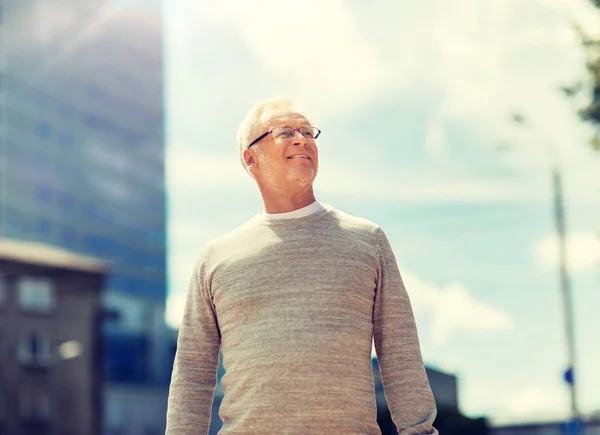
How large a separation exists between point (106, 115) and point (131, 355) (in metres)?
32.3

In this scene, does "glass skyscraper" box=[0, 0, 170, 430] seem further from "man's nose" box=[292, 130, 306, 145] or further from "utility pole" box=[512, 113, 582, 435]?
"man's nose" box=[292, 130, 306, 145]

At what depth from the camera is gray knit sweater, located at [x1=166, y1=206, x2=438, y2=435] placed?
298 cm

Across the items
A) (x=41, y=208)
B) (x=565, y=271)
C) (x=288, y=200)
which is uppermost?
(x=41, y=208)

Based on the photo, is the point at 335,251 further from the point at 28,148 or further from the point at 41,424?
the point at 28,148

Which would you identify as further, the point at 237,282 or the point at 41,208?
the point at 41,208

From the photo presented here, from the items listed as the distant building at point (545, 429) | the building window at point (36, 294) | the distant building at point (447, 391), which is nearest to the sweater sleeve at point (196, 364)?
the distant building at point (447, 391)

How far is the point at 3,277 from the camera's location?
5247 cm

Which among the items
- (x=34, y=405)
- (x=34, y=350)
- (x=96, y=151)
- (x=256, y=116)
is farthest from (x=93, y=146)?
(x=256, y=116)

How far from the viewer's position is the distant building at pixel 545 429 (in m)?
18.3

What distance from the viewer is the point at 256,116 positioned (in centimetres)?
334

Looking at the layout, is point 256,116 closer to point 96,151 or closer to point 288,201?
point 288,201

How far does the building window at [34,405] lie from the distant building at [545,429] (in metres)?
36.1

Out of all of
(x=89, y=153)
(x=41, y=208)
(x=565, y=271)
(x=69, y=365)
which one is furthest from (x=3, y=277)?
(x=89, y=153)

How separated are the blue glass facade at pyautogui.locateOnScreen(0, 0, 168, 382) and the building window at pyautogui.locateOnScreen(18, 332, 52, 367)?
3629cm
